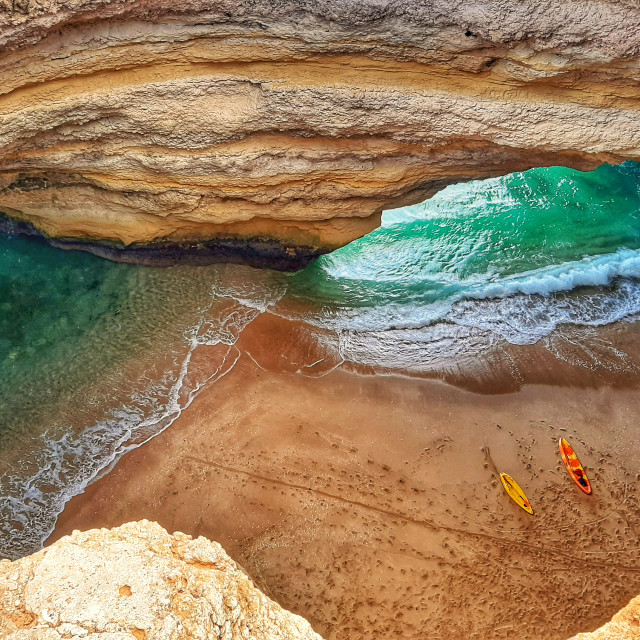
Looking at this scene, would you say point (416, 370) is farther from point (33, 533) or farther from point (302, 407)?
point (33, 533)

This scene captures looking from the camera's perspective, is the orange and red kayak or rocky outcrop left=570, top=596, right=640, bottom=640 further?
the orange and red kayak

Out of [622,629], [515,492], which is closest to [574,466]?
[515,492]

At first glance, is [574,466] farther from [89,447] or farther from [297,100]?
[89,447]

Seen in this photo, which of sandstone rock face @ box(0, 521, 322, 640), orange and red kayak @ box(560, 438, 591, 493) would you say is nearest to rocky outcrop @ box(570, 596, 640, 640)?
orange and red kayak @ box(560, 438, 591, 493)

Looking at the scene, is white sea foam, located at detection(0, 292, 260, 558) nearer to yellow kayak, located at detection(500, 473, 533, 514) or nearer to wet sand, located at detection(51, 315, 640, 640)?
wet sand, located at detection(51, 315, 640, 640)

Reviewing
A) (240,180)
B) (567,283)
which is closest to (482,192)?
(567,283)

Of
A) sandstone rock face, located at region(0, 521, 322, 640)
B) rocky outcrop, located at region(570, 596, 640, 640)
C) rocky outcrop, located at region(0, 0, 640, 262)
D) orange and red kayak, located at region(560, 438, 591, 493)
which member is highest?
rocky outcrop, located at region(0, 0, 640, 262)
